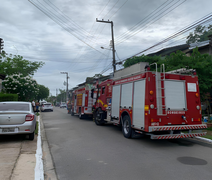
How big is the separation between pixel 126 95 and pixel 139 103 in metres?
1.32

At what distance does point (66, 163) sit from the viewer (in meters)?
5.55

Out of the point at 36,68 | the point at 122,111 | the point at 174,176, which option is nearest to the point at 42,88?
the point at 36,68

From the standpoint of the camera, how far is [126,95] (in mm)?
9062

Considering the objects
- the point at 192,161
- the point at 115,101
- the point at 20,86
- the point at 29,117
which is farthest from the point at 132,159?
the point at 20,86

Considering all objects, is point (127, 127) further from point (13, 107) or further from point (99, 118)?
point (13, 107)

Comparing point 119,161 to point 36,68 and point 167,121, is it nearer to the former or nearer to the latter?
point 167,121

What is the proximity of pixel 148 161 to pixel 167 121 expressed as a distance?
2.28 m

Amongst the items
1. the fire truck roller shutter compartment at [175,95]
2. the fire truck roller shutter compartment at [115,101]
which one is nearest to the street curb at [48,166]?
the fire truck roller shutter compartment at [115,101]

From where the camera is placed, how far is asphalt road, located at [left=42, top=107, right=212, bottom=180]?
4586 mm

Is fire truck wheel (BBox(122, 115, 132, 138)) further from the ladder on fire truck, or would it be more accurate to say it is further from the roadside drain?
the roadside drain

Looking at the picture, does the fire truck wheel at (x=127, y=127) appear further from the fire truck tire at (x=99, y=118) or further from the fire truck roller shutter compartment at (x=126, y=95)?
the fire truck tire at (x=99, y=118)

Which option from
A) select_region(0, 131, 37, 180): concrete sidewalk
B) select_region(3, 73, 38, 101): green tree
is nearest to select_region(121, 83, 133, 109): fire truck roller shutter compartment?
select_region(0, 131, 37, 180): concrete sidewalk

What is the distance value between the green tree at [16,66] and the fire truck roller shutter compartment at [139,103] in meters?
26.6

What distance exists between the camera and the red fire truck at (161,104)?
23.9 feet
